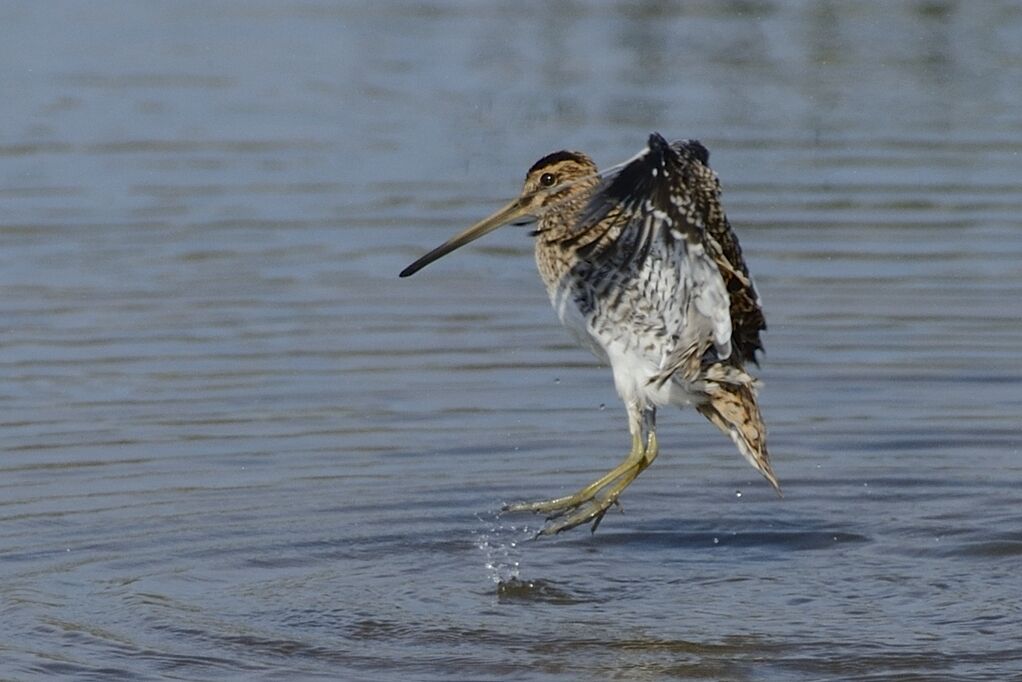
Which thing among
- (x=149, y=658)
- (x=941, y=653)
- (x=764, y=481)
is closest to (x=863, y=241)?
(x=764, y=481)

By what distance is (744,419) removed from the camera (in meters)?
6.95

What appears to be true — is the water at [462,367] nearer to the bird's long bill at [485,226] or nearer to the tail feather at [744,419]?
the tail feather at [744,419]

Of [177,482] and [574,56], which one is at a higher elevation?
[574,56]

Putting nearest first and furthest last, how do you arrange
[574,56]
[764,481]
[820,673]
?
[820,673]
[764,481]
[574,56]

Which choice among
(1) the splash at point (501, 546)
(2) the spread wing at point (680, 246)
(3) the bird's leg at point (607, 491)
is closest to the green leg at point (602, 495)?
(3) the bird's leg at point (607, 491)

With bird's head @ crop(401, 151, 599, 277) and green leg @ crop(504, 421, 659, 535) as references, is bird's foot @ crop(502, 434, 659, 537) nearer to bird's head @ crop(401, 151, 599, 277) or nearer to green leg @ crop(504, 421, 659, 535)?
green leg @ crop(504, 421, 659, 535)

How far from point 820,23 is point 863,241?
5.65 meters

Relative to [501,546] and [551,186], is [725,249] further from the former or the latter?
[501,546]

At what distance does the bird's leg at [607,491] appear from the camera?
721 centimetres

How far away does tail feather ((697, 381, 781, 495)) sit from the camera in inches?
272

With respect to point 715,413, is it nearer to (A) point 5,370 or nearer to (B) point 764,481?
(B) point 764,481

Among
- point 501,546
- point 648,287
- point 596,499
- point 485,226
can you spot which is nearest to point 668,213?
point 648,287

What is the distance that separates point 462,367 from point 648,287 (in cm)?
278

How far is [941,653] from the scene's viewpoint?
6.35 m
